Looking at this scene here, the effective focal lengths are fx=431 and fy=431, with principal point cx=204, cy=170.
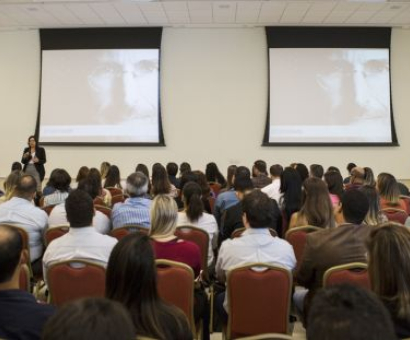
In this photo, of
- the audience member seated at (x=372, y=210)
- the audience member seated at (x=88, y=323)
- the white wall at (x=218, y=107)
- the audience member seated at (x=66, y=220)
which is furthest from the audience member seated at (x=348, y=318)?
the white wall at (x=218, y=107)

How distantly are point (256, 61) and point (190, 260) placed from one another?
8.39m

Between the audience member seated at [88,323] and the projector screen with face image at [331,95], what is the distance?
974 cm

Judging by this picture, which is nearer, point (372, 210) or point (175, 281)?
point (175, 281)

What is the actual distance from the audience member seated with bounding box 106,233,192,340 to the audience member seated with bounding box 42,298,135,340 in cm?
69

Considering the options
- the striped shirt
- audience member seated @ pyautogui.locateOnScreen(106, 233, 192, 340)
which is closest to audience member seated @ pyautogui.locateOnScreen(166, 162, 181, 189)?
the striped shirt

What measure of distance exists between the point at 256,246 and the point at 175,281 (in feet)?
2.00

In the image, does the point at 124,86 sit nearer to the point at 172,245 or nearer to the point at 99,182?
the point at 99,182

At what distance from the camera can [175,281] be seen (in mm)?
2594

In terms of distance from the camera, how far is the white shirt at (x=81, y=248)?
9.29ft

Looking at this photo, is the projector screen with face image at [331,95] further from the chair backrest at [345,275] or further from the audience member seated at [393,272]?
the audience member seated at [393,272]

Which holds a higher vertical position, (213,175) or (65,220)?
(213,175)

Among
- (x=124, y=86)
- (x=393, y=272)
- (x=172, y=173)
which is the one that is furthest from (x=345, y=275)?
(x=124, y=86)

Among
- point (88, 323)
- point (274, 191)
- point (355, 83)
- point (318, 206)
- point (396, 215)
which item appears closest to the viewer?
point (88, 323)

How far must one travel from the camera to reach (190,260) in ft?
9.54
